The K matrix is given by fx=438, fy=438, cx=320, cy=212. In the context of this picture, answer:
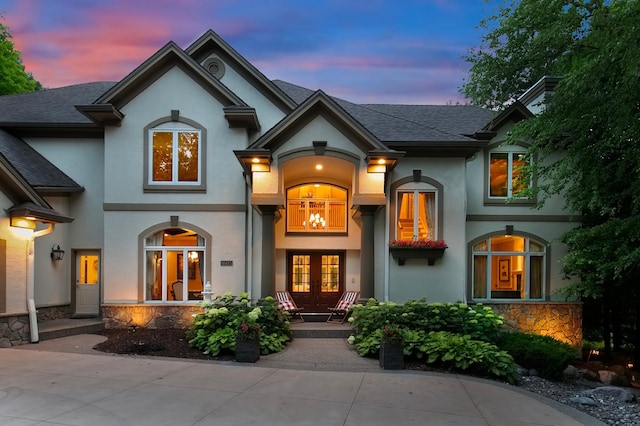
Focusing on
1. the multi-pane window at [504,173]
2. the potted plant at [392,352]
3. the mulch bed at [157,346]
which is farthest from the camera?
the multi-pane window at [504,173]

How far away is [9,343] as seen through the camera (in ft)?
31.6

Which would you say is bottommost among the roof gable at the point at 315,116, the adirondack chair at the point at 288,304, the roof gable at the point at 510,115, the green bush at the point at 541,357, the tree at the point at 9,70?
the green bush at the point at 541,357

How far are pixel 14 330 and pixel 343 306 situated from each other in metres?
7.83

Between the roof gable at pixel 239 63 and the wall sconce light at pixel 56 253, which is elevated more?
the roof gable at pixel 239 63

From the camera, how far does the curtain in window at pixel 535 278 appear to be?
13.1 m

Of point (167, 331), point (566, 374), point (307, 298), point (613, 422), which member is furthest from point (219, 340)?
point (566, 374)

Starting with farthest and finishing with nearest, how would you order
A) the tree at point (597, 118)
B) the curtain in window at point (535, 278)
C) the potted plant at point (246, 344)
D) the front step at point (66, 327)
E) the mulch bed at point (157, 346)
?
1. the curtain in window at point (535, 278)
2. the front step at point (66, 327)
3. the mulch bed at point (157, 346)
4. the potted plant at point (246, 344)
5. the tree at point (597, 118)

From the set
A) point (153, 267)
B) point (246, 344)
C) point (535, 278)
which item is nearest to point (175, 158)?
point (153, 267)

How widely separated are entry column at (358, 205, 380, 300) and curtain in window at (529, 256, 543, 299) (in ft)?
17.2

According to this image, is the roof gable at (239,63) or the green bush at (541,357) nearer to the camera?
the green bush at (541,357)

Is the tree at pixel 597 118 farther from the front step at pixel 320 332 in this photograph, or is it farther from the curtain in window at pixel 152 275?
the curtain in window at pixel 152 275

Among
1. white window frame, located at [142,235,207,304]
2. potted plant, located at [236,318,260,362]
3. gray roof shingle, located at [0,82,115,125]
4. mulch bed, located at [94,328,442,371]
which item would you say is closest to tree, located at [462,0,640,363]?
mulch bed, located at [94,328,442,371]

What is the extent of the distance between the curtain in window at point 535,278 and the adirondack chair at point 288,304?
6.90 m

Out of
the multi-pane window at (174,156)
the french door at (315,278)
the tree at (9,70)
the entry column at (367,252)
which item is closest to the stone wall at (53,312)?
the multi-pane window at (174,156)
